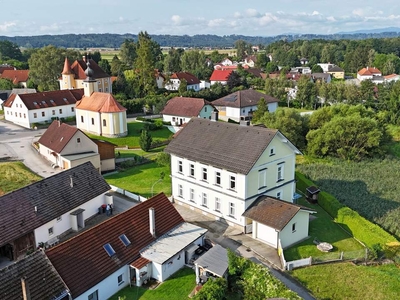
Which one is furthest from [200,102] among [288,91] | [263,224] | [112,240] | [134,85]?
[112,240]

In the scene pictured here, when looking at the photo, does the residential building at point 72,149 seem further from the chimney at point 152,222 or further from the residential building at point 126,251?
the chimney at point 152,222

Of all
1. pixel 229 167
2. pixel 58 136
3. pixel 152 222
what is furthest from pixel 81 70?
pixel 152 222

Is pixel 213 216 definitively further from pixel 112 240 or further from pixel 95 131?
pixel 95 131

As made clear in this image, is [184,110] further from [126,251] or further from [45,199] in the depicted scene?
[126,251]

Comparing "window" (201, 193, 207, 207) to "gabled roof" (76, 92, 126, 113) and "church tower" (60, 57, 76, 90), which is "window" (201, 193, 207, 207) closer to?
"gabled roof" (76, 92, 126, 113)

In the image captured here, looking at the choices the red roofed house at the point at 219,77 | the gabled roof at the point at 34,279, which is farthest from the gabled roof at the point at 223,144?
the red roofed house at the point at 219,77
